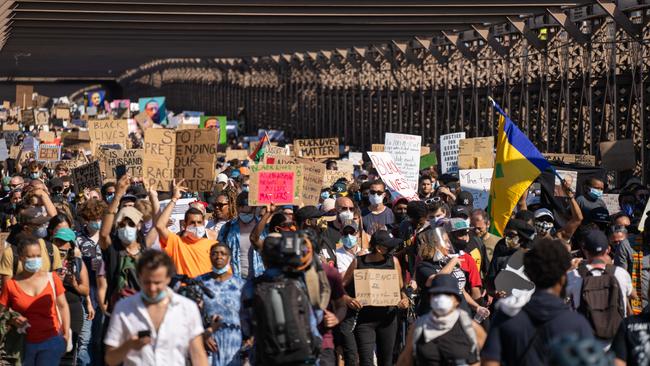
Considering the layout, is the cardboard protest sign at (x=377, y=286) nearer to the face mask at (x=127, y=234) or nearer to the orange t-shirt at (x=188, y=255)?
the orange t-shirt at (x=188, y=255)

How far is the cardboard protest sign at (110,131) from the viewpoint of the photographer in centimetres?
2320

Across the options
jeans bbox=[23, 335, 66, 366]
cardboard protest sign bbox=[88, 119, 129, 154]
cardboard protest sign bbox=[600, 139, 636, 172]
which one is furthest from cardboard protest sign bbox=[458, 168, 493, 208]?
cardboard protest sign bbox=[88, 119, 129, 154]

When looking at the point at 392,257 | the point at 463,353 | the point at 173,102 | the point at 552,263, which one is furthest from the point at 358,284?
the point at 173,102

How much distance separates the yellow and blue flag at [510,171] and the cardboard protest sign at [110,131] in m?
11.4

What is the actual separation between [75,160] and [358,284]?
46.1ft

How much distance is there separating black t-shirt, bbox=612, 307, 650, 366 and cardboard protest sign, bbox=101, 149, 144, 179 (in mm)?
10585

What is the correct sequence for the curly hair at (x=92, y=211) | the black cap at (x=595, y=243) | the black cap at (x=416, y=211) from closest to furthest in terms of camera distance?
the black cap at (x=595, y=243), the curly hair at (x=92, y=211), the black cap at (x=416, y=211)

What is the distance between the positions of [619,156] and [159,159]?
822 centimetres

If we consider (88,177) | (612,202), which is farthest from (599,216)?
(88,177)

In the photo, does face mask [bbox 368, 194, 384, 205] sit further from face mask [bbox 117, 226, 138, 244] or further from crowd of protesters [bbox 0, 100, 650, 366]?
face mask [bbox 117, 226, 138, 244]

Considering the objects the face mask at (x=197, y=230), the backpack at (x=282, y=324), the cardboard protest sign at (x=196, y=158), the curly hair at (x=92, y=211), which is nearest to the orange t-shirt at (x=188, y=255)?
the face mask at (x=197, y=230)

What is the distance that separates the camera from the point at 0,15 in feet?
111

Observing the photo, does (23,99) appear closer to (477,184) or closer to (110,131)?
(110,131)

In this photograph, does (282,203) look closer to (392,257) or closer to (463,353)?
(392,257)
